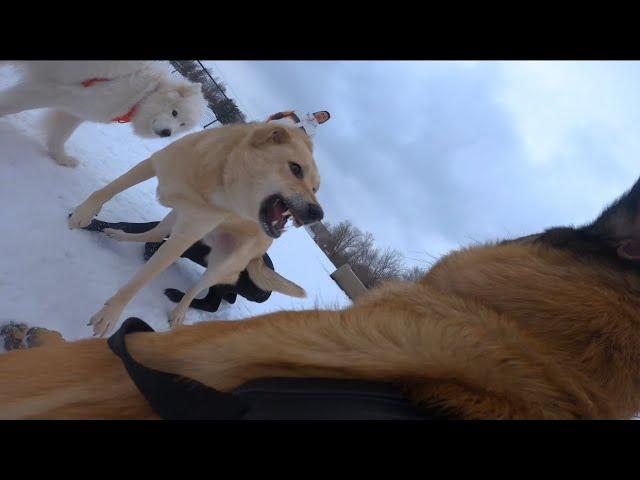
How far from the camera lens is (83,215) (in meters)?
4.00

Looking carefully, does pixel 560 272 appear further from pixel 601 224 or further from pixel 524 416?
pixel 524 416

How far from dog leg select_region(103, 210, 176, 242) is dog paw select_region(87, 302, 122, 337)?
3.82ft

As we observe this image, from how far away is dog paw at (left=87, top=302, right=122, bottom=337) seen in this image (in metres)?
3.46

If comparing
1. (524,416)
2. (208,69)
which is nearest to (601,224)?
(524,416)

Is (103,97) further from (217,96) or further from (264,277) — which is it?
(217,96)

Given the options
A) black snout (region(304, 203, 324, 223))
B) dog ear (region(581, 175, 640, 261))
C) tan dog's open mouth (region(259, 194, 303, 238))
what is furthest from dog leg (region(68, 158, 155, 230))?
Result: dog ear (region(581, 175, 640, 261))

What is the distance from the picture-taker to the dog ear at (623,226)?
1.33 meters

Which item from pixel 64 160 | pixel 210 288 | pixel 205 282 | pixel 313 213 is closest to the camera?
pixel 313 213

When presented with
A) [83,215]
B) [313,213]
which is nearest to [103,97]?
[83,215]

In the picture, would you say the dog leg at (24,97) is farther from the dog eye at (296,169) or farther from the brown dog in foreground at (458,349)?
the brown dog in foreground at (458,349)

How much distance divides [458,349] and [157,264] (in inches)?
131

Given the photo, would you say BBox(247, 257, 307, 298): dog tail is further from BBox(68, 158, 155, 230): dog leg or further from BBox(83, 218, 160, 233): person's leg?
BBox(68, 158, 155, 230): dog leg

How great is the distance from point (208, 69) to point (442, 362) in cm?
2359

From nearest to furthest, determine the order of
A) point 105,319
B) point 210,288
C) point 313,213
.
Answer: point 105,319 < point 313,213 < point 210,288
